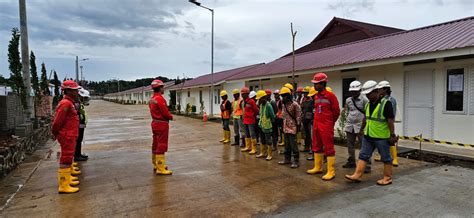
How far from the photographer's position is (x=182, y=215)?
138 inches

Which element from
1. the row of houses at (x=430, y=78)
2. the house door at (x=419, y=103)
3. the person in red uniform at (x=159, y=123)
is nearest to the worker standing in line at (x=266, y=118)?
the person in red uniform at (x=159, y=123)

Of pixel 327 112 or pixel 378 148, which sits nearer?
pixel 378 148

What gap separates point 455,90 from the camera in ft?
24.7

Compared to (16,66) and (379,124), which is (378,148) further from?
(16,66)

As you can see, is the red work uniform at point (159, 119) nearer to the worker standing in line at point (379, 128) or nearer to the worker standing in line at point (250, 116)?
the worker standing in line at point (250, 116)

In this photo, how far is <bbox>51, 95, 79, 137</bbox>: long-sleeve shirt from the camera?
14.2ft

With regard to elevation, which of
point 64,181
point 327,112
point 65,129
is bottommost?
point 64,181

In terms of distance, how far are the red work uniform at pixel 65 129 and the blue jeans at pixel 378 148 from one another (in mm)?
4424

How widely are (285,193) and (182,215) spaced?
1.54 meters

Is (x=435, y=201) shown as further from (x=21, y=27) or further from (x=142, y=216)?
(x=21, y=27)

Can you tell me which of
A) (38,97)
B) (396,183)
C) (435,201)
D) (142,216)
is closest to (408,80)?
(396,183)

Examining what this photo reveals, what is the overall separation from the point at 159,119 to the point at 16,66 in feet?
19.3

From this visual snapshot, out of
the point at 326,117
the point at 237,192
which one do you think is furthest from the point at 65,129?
the point at 326,117

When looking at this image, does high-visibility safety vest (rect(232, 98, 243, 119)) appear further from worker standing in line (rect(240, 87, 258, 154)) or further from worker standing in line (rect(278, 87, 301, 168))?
worker standing in line (rect(278, 87, 301, 168))
